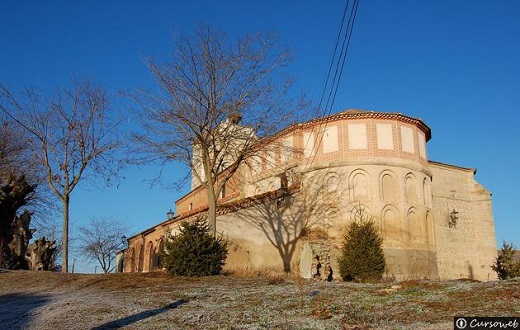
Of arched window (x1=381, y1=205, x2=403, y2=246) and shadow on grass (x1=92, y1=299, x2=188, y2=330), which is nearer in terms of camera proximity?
shadow on grass (x1=92, y1=299, x2=188, y2=330)

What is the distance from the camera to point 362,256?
25.1m

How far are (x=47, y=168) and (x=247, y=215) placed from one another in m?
11.3

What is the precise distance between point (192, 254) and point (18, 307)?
5.95 m

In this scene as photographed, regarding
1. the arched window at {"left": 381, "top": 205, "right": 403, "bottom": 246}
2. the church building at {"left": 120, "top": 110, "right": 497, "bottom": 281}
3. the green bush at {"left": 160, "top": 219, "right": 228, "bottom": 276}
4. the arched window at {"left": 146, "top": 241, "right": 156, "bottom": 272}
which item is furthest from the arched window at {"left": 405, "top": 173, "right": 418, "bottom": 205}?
the arched window at {"left": 146, "top": 241, "right": 156, "bottom": 272}

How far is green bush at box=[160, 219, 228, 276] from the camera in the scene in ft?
56.4

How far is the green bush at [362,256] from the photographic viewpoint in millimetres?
24844

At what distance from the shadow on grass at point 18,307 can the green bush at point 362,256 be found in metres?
15.1

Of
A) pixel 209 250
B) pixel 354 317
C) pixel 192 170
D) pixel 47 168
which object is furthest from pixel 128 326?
pixel 47 168

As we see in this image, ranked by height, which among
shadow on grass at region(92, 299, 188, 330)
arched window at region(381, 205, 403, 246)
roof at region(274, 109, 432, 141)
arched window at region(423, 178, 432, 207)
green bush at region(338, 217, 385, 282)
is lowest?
shadow on grass at region(92, 299, 188, 330)

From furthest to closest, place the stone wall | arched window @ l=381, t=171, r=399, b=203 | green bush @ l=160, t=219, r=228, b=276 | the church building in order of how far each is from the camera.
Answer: the stone wall, arched window @ l=381, t=171, r=399, b=203, the church building, green bush @ l=160, t=219, r=228, b=276

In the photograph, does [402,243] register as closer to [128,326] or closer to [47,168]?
[47,168]

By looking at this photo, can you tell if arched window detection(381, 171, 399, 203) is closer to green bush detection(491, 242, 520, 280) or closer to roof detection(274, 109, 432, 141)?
roof detection(274, 109, 432, 141)

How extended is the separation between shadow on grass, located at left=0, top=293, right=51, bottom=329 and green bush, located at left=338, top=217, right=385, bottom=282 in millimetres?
15142

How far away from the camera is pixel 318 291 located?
12922mm
